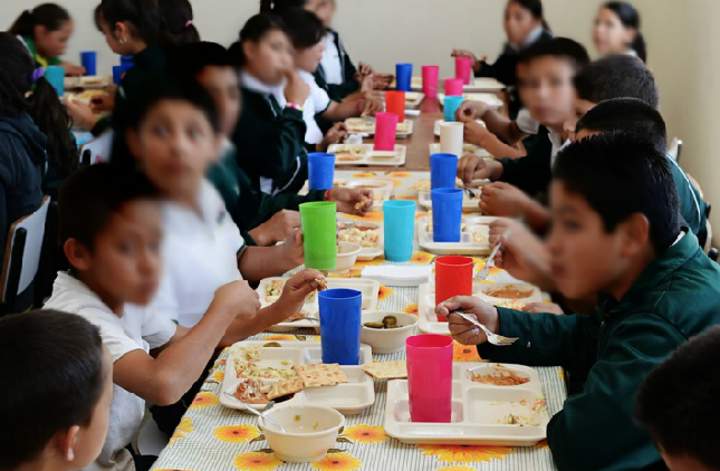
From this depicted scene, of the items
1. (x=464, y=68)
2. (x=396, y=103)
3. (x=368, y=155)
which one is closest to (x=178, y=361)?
(x=368, y=155)

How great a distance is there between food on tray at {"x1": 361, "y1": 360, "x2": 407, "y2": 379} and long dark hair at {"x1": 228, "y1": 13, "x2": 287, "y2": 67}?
2.16 feet

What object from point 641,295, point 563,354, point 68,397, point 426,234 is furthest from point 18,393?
point 426,234

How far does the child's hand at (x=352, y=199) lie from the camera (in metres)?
2.16

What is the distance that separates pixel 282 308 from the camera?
1.42 meters

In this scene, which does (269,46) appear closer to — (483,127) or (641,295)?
(641,295)

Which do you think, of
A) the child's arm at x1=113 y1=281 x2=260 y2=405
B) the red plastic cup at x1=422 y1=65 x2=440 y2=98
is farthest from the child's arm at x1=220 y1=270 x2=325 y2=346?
the red plastic cup at x1=422 y1=65 x2=440 y2=98

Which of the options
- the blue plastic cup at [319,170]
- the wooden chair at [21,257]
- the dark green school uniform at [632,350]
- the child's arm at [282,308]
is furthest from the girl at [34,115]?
the dark green school uniform at [632,350]

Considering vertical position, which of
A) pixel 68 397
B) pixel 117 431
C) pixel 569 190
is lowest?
pixel 117 431

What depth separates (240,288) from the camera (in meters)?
1.12

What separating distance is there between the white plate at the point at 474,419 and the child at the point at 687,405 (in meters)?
0.44

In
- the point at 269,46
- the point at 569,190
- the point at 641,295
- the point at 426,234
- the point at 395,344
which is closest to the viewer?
the point at 569,190

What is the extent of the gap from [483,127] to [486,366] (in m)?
1.55

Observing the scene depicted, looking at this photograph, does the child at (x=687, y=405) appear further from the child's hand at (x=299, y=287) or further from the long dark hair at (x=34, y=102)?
the long dark hair at (x=34, y=102)

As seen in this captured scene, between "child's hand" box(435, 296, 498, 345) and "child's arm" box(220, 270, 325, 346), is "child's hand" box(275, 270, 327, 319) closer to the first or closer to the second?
"child's arm" box(220, 270, 325, 346)
